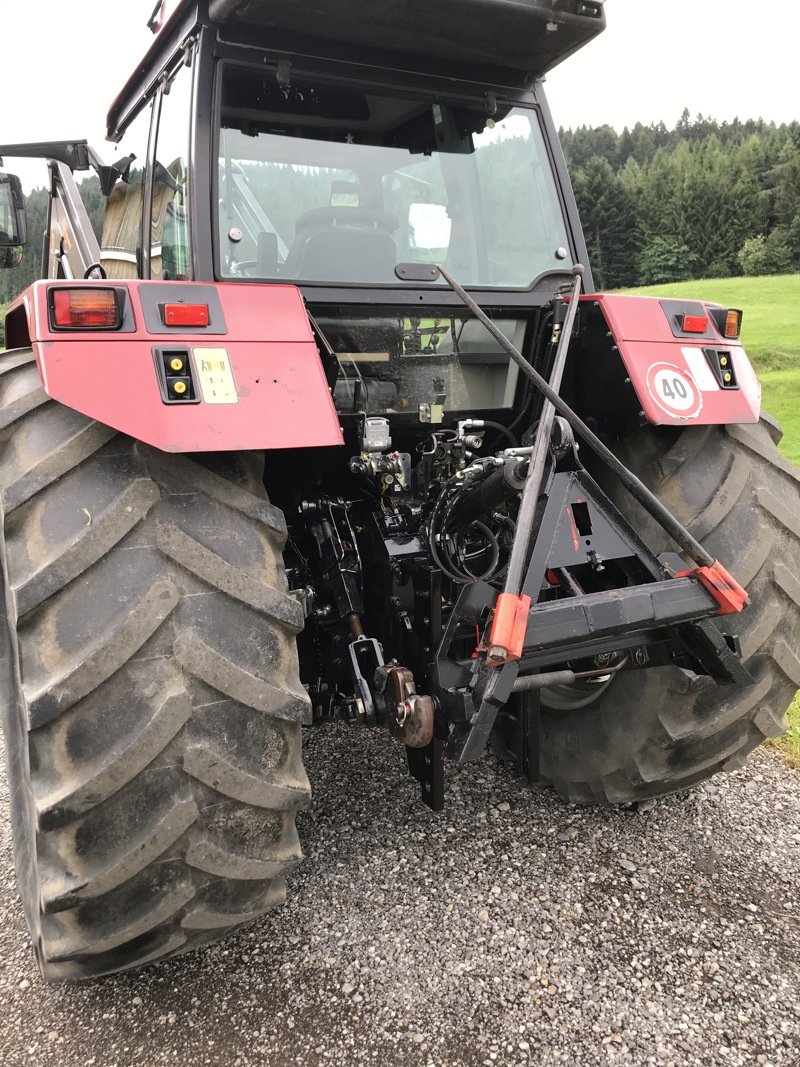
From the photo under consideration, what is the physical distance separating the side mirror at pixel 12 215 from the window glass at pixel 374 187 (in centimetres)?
104

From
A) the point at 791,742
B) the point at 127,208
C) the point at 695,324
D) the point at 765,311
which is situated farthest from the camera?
the point at 765,311

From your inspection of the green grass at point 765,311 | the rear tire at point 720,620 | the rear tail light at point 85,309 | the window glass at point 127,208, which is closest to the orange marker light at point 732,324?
the rear tire at point 720,620

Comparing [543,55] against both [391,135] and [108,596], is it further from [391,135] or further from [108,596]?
[108,596]

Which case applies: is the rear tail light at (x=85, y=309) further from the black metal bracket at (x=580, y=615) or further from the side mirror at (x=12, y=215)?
the side mirror at (x=12, y=215)

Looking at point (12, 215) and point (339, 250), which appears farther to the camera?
point (12, 215)

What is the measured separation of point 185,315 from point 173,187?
0.82 metres

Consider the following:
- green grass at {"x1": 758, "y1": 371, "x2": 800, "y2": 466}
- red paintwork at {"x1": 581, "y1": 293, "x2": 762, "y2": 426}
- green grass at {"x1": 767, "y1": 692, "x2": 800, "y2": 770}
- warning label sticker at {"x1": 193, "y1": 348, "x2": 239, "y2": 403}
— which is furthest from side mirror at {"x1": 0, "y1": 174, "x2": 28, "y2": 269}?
green grass at {"x1": 758, "y1": 371, "x2": 800, "y2": 466}

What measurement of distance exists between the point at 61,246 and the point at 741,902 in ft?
13.1

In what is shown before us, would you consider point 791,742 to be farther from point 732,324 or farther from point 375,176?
point 375,176

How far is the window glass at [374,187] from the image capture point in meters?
2.43

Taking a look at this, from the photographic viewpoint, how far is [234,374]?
1938mm

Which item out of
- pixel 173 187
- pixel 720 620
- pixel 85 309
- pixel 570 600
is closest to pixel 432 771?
pixel 570 600

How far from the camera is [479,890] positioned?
8.11 feet

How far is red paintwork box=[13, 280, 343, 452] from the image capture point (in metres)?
1.81
